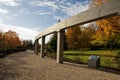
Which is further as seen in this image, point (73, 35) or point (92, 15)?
point (73, 35)

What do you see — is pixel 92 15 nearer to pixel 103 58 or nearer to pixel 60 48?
pixel 60 48

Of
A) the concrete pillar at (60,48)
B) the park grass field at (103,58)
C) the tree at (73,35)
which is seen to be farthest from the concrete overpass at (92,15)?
the tree at (73,35)

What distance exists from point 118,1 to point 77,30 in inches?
1664

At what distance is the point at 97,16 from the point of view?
15.7 m

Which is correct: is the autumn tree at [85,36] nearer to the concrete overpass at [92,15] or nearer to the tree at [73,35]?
the tree at [73,35]

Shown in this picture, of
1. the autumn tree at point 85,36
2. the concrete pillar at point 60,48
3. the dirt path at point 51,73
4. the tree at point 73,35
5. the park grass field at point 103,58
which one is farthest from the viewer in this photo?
the autumn tree at point 85,36

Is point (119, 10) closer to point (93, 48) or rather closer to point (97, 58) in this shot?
point (97, 58)

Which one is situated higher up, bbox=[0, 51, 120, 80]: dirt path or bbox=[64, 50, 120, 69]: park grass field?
bbox=[64, 50, 120, 69]: park grass field

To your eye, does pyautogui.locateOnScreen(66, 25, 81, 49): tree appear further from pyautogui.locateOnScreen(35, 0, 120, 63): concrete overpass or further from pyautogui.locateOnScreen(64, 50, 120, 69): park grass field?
pyautogui.locateOnScreen(35, 0, 120, 63): concrete overpass

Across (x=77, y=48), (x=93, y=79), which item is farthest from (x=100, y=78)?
(x=77, y=48)

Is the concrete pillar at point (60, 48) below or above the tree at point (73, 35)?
below

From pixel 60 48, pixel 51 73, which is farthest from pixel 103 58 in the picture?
pixel 51 73

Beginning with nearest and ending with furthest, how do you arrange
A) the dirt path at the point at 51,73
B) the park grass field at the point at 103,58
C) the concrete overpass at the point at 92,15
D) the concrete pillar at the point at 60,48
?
the dirt path at the point at 51,73, the concrete overpass at the point at 92,15, the park grass field at the point at 103,58, the concrete pillar at the point at 60,48

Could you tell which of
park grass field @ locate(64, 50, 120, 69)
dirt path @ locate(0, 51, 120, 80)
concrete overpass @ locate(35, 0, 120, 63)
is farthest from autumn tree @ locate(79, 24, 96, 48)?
dirt path @ locate(0, 51, 120, 80)
